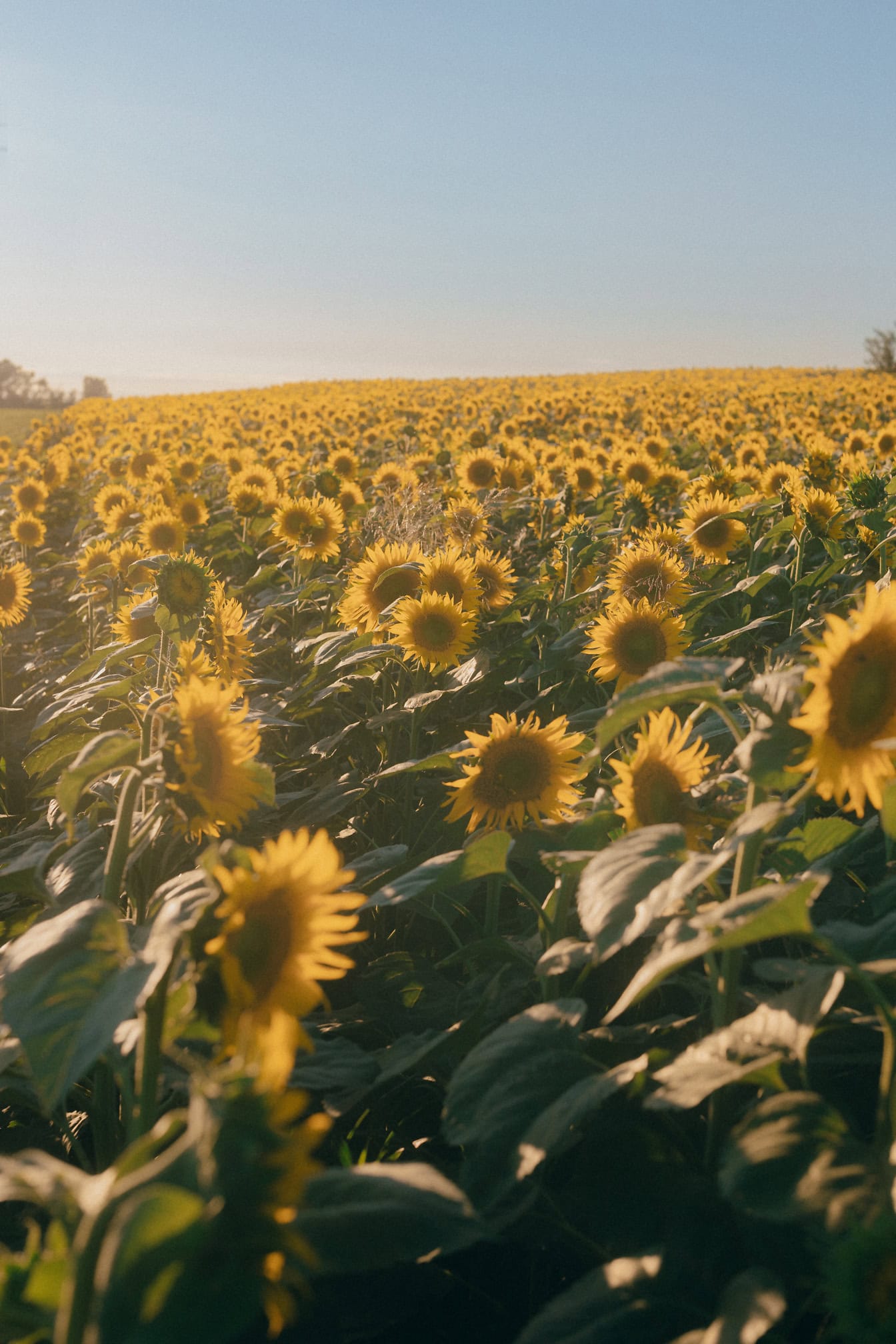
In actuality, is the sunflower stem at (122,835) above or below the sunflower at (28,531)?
below

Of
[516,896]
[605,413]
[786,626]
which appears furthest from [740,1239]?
[605,413]

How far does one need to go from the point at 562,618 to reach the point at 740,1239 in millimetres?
3282

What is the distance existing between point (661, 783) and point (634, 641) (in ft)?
4.42

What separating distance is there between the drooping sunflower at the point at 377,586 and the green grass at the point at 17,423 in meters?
18.4

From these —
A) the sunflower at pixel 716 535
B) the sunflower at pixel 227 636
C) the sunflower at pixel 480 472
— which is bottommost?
the sunflower at pixel 227 636

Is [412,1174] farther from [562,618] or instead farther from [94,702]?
[562,618]

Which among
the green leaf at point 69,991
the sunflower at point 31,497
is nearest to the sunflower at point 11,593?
the sunflower at point 31,497

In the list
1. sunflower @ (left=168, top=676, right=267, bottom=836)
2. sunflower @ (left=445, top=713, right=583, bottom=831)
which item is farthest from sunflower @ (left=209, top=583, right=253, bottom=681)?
sunflower @ (left=168, top=676, right=267, bottom=836)

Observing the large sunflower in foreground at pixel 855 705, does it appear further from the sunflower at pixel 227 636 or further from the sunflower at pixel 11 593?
the sunflower at pixel 11 593

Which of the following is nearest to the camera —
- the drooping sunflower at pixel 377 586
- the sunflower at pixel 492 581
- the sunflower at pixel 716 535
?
the drooping sunflower at pixel 377 586

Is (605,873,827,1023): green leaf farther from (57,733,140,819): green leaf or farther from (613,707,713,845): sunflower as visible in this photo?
(57,733,140,819): green leaf

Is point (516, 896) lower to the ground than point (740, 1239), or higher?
lower

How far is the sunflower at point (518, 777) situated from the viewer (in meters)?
2.35

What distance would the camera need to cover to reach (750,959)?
2660 mm
